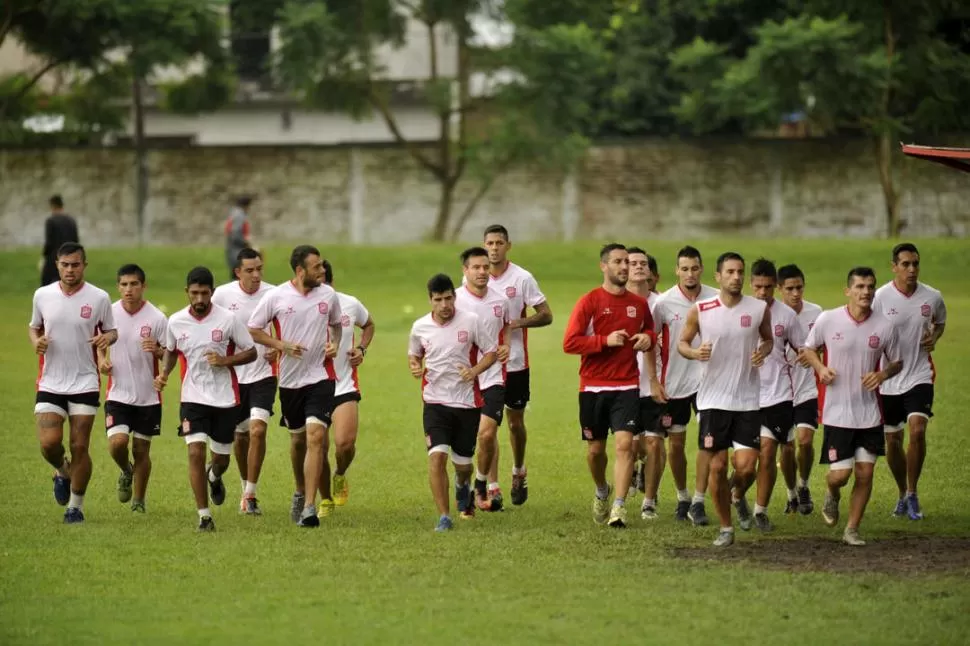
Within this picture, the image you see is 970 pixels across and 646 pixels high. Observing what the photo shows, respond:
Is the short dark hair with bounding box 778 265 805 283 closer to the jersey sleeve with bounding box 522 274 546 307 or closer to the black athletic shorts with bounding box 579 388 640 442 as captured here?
the black athletic shorts with bounding box 579 388 640 442

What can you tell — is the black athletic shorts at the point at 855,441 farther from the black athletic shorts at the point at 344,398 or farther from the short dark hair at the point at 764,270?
the black athletic shorts at the point at 344,398

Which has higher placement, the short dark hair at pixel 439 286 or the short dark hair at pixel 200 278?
the short dark hair at pixel 200 278

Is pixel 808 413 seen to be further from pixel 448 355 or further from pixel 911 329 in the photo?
pixel 448 355

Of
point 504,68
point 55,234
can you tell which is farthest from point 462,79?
point 55,234

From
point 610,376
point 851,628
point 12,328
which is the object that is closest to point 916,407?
point 610,376

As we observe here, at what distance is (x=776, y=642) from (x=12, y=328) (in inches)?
834

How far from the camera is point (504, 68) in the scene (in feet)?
139

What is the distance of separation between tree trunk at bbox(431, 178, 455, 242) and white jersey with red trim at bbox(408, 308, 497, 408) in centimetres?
2921

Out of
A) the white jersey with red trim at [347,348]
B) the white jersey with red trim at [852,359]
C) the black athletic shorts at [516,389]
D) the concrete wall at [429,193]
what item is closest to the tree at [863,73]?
the concrete wall at [429,193]

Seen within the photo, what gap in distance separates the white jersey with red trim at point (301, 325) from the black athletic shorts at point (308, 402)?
0.17 ft

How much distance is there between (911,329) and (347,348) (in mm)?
4775

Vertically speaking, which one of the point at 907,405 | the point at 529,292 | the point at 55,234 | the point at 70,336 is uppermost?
the point at 55,234

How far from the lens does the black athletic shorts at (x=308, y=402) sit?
13.9 meters

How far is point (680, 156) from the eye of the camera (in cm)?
4225
